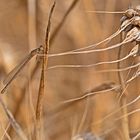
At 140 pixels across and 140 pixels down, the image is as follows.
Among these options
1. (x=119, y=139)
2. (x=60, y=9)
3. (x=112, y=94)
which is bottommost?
(x=119, y=139)

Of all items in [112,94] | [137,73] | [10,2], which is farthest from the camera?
[10,2]

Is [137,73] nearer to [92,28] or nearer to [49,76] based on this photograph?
[92,28]

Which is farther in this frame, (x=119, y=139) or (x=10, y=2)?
(x=10, y=2)

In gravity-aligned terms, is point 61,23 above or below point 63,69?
above

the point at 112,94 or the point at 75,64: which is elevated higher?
the point at 75,64

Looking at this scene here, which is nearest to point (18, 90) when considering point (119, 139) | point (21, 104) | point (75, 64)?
point (21, 104)

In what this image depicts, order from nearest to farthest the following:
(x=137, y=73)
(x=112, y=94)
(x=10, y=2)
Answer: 1. (x=137, y=73)
2. (x=112, y=94)
3. (x=10, y=2)
